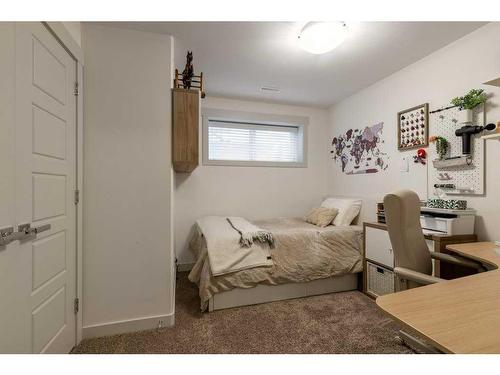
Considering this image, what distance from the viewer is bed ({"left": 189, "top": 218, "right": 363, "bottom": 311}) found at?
83.5 inches

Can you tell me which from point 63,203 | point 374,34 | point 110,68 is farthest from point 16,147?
point 374,34

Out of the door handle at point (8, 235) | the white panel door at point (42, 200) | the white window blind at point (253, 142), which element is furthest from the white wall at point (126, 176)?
the white window blind at point (253, 142)

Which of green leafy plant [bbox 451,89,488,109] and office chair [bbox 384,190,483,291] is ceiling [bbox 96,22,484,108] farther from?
office chair [bbox 384,190,483,291]

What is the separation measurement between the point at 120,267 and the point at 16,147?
1.07 meters

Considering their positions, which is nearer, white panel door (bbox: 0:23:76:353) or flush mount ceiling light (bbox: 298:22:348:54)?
white panel door (bbox: 0:23:76:353)

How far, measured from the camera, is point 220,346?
1655mm

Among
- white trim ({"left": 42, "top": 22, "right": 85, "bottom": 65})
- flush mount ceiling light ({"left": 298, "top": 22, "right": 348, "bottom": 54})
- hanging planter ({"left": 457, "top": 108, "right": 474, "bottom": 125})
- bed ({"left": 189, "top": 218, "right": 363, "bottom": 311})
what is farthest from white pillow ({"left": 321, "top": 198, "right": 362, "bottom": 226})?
white trim ({"left": 42, "top": 22, "right": 85, "bottom": 65})

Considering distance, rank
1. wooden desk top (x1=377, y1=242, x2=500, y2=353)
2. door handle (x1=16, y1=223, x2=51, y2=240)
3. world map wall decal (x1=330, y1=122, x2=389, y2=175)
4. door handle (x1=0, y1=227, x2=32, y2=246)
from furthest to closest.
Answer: world map wall decal (x1=330, y1=122, x2=389, y2=175)
door handle (x1=16, y1=223, x2=51, y2=240)
door handle (x1=0, y1=227, x2=32, y2=246)
wooden desk top (x1=377, y1=242, x2=500, y2=353)

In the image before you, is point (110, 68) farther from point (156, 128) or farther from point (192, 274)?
point (192, 274)

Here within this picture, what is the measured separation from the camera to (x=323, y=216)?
3.00 meters

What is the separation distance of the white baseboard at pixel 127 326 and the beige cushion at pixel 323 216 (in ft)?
6.41

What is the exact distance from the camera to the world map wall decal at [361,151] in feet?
9.37

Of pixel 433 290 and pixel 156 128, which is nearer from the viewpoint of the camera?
pixel 433 290

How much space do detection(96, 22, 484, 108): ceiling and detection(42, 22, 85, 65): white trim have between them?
36 cm
